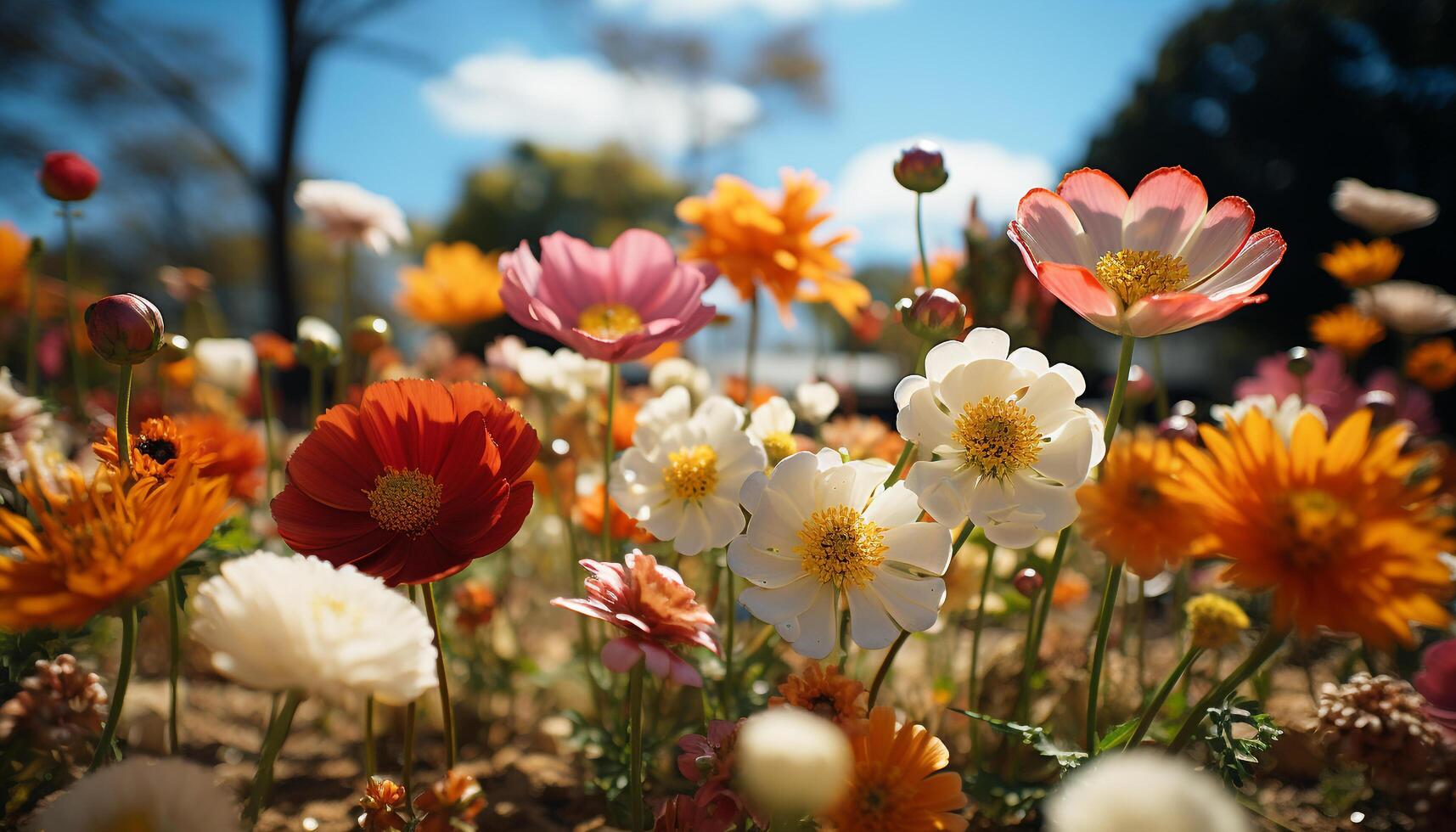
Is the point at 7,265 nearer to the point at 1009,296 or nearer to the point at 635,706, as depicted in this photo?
the point at 635,706

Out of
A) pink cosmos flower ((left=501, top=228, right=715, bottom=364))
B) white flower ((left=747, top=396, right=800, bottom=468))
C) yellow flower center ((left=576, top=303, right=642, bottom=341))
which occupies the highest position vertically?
pink cosmos flower ((left=501, top=228, right=715, bottom=364))

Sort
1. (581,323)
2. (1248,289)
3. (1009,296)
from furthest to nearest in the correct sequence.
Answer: (1009,296)
(581,323)
(1248,289)

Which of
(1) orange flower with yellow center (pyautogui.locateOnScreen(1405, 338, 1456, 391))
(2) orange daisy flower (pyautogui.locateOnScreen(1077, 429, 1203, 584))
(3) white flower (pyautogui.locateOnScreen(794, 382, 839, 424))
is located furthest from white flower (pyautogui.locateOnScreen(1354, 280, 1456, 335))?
(2) orange daisy flower (pyautogui.locateOnScreen(1077, 429, 1203, 584))

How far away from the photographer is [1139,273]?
2.50ft

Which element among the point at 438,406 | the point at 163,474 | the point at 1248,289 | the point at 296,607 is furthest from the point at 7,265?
the point at 1248,289

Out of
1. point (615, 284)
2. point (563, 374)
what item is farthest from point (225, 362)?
point (615, 284)

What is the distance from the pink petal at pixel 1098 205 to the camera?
807mm

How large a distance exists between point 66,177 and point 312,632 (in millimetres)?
940

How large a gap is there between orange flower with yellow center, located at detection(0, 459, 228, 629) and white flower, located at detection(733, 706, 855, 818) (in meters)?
0.41

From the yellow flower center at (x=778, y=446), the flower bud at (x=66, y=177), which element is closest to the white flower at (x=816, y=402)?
the yellow flower center at (x=778, y=446)

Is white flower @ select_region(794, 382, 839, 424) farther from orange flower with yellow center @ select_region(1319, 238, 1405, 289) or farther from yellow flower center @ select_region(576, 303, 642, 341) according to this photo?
orange flower with yellow center @ select_region(1319, 238, 1405, 289)

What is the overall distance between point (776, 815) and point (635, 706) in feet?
0.62

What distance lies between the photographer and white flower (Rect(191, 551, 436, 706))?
0.51 meters

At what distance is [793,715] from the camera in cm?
52
